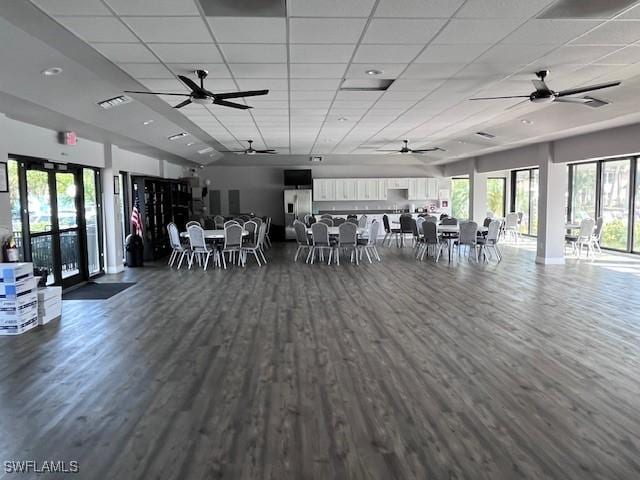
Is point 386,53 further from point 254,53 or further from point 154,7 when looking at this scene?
point 154,7

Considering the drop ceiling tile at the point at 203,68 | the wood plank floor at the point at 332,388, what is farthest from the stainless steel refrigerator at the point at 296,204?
the drop ceiling tile at the point at 203,68

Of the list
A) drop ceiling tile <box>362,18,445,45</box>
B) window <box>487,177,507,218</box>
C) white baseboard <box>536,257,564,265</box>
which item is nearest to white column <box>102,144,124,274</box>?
drop ceiling tile <box>362,18,445,45</box>

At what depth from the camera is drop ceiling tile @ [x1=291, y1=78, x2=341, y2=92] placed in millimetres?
5746

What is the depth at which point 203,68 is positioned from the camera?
5105mm

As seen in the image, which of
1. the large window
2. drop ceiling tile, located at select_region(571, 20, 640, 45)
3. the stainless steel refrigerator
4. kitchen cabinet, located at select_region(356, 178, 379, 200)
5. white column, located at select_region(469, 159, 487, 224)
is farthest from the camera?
kitchen cabinet, located at select_region(356, 178, 379, 200)

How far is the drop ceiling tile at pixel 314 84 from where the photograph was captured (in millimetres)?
5746

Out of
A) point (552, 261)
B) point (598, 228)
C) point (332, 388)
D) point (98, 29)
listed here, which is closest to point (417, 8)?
point (98, 29)

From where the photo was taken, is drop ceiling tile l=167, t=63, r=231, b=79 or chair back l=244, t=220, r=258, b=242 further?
chair back l=244, t=220, r=258, b=242

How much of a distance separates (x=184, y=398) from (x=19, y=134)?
5.22m

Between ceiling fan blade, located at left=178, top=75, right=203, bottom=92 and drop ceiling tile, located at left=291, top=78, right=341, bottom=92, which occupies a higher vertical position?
drop ceiling tile, located at left=291, top=78, right=341, bottom=92

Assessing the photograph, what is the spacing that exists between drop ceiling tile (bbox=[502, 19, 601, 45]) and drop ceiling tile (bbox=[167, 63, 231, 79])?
3.07 m

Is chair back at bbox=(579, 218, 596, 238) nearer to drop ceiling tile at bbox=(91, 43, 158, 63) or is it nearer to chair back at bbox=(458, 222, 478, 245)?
chair back at bbox=(458, 222, 478, 245)

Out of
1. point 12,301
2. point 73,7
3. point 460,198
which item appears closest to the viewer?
point 73,7

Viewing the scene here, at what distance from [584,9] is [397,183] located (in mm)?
13361
